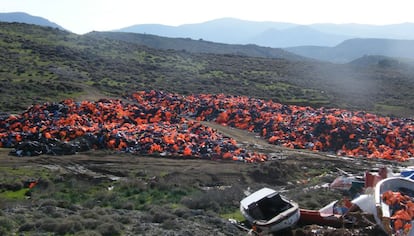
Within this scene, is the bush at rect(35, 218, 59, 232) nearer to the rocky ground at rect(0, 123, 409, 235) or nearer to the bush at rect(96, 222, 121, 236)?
the rocky ground at rect(0, 123, 409, 235)

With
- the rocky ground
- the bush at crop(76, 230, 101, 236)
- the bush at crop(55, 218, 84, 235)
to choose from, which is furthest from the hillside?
the bush at crop(76, 230, 101, 236)

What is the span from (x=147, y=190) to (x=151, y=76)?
43.4 meters

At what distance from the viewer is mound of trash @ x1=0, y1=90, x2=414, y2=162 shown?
952 inches

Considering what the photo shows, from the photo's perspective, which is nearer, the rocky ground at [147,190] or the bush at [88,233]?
the bush at [88,233]

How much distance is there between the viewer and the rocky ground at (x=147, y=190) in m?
11.8

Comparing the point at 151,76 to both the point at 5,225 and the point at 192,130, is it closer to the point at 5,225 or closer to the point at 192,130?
the point at 192,130

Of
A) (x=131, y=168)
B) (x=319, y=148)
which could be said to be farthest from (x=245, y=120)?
(x=131, y=168)

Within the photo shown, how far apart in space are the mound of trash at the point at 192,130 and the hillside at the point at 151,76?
846 centimetres

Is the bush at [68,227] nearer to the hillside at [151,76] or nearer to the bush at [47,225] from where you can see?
the bush at [47,225]

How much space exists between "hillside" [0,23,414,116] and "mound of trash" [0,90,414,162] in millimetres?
8463

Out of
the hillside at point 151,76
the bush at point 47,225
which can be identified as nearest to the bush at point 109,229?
the bush at point 47,225

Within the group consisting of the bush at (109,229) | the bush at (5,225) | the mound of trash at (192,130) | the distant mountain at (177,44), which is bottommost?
the mound of trash at (192,130)

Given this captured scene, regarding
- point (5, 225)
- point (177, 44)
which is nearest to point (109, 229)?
point (5, 225)

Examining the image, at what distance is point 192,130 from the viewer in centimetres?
2881
